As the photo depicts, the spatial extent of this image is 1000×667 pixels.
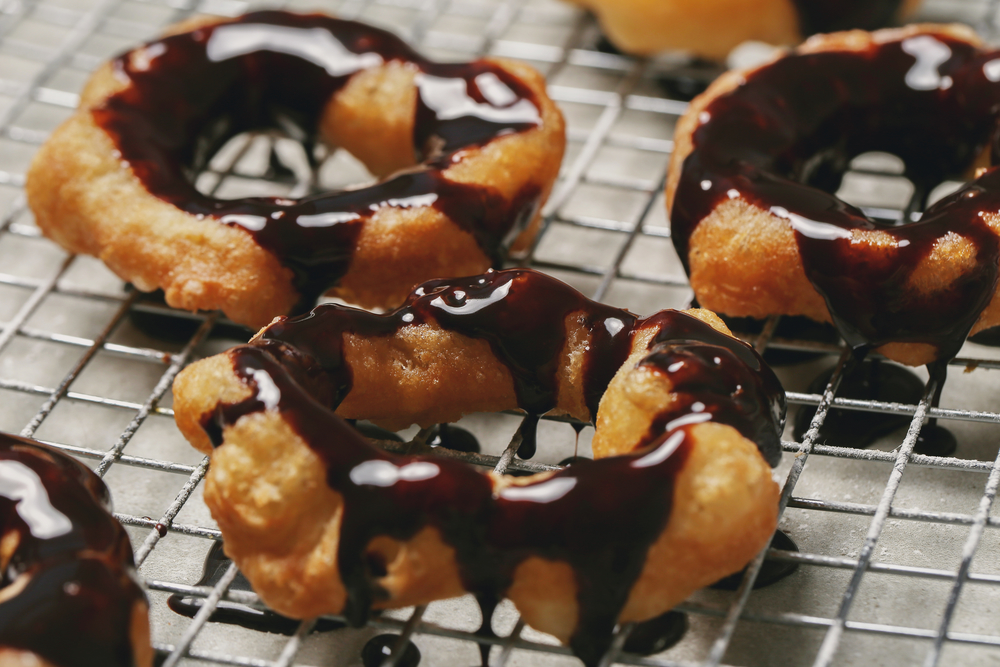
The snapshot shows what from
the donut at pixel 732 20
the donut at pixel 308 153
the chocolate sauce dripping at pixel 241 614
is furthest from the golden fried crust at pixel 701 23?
the chocolate sauce dripping at pixel 241 614

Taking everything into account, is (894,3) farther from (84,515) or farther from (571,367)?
(84,515)

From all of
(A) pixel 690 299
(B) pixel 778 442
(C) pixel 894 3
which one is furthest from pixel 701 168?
(C) pixel 894 3

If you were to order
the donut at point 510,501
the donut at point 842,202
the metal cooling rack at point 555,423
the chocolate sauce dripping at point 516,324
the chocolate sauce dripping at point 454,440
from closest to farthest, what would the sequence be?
the donut at point 510,501 < the metal cooling rack at point 555,423 < the chocolate sauce dripping at point 516,324 < the donut at point 842,202 < the chocolate sauce dripping at point 454,440

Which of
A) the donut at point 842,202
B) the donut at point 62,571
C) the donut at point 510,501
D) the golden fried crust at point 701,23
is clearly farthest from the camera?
the golden fried crust at point 701,23

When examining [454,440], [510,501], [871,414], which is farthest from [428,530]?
[871,414]

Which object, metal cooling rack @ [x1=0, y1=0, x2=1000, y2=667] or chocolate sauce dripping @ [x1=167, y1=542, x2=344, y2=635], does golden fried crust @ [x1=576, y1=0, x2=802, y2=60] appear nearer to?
metal cooling rack @ [x1=0, y1=0, x2=1000, y2=667]

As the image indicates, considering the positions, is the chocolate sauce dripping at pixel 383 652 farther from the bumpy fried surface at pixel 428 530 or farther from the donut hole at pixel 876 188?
the donut hole at pixel 876 188
